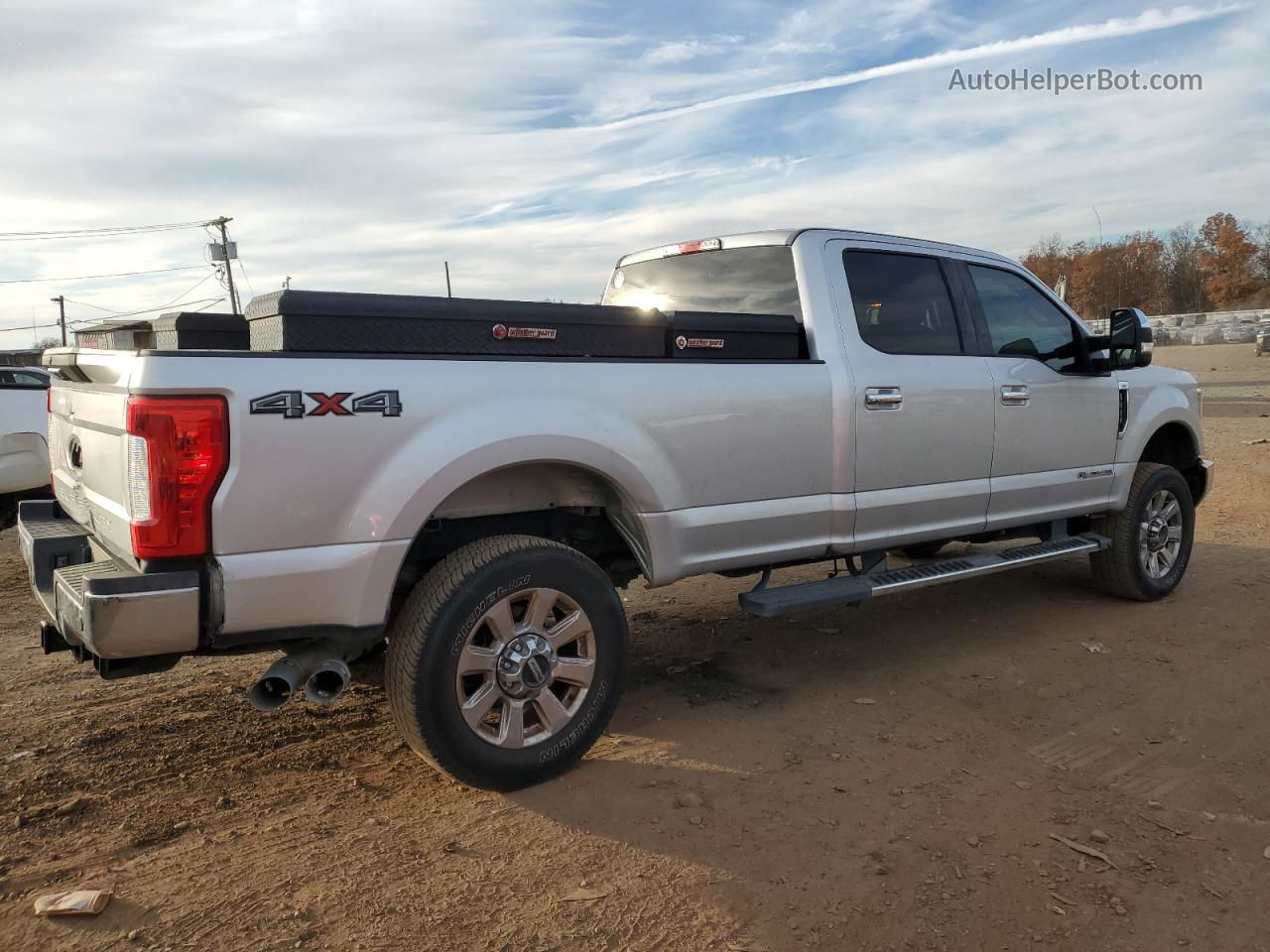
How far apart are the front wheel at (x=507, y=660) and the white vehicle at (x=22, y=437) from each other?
6696mm

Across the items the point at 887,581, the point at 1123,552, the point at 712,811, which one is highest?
the point at 887,581

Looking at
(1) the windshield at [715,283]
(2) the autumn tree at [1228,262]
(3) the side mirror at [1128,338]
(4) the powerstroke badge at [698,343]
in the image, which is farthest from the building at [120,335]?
(2) the autumn tree at [1228,262]

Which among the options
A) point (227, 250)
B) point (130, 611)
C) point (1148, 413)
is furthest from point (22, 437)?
point (227, 250)

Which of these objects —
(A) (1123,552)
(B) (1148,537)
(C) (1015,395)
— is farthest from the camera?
(B) (1148,537)

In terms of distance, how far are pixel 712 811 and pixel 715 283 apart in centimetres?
268

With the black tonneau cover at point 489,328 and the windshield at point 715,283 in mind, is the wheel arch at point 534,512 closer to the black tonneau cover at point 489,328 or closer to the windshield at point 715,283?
the black tonneau cover at point 489,328

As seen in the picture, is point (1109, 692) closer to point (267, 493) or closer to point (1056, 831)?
point (1056, 831)

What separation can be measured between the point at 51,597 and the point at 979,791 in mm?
3299

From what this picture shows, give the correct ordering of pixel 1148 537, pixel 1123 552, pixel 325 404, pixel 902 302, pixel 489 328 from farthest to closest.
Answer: pixel 1148 537 < pixel 1123 552 < pixel 902 302 < pixel 489 328 < pixel 325 404

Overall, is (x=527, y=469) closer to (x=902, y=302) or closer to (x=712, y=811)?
(x=712, y=811)

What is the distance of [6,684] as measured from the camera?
15.5 ft

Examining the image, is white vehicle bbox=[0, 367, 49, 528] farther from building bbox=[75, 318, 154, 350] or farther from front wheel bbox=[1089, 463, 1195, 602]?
front wheel bbox=[1089, 463, 1195, 602]

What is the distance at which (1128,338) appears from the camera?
5613mm

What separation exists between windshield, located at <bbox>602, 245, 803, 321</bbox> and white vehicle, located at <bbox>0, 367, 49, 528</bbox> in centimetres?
572
